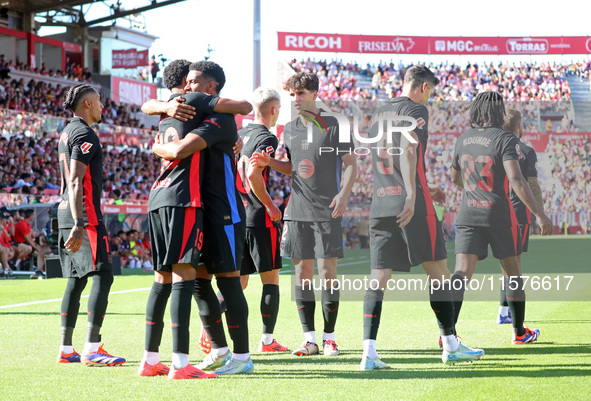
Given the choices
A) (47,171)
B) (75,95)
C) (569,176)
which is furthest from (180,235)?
(569,176)

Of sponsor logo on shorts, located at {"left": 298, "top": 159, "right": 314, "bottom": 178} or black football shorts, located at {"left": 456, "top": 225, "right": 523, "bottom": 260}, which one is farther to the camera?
Result: black football shorts, located at {"left": 456, "top": 225, "right": 523, "bottom": 260}

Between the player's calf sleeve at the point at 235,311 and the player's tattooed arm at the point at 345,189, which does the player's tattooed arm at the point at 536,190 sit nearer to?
the player's tattooed arm at the point at 345,189

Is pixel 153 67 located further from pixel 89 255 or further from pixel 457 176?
pixel 89 255

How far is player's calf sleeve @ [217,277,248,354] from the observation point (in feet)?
16.9

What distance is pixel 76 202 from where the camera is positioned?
228 inches

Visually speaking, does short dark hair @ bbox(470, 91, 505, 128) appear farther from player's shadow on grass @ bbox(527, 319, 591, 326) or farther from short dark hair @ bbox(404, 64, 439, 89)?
player's shadow on grass @ bbox(527, 319, 591, 326)

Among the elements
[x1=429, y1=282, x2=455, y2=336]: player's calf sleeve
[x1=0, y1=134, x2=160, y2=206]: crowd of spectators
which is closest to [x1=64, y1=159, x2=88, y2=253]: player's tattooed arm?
[x1=429, y1=282, x2=455, y2=336]: player's calf sleeve

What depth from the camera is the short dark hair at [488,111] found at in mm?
6559

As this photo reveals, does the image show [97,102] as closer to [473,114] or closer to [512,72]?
[473,114]

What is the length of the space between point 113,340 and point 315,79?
3.17 meters

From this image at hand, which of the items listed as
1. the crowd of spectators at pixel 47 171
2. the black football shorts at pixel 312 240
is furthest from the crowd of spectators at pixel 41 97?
the black football shorts at pixel 312 240

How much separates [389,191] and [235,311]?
1.48m

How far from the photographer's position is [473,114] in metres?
6.66

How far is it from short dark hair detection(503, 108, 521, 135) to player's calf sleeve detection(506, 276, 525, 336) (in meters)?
1.46
